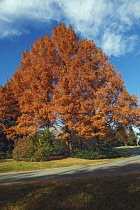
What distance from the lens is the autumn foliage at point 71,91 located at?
16.1 meters

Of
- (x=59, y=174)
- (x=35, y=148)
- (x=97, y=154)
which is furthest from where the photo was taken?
(x=97, y=154)

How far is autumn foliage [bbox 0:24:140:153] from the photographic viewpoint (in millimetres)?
16094

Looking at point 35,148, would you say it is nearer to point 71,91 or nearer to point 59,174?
point 71,91

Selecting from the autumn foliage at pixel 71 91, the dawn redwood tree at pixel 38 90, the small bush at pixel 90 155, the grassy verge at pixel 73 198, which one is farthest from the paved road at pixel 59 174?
the dawn redwood tree at pixel 38 90

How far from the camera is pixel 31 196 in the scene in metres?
4.69

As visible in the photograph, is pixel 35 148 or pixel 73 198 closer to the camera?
pixel 73 198

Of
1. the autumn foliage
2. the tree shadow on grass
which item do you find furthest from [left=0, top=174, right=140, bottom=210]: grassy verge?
the autumn foliage

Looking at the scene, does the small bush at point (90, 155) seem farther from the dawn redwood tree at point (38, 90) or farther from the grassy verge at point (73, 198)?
the grassy verge at point (73, 198)

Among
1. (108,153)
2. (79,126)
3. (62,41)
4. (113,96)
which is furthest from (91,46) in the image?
(108,153)

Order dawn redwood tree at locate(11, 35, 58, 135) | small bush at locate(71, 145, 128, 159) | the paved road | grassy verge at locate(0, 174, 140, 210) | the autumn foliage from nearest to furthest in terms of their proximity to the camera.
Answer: grassy verge at locate(0, 174, 140, 210) → the paved road → the autumn foliage → dawn redwood tree at locate(11, 35, 58, 135) → small bush at locate(71, 145, 128, 159)

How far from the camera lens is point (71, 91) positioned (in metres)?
17.3

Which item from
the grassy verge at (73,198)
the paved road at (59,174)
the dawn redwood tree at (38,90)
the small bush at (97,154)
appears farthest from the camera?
the small bush at (97,154)

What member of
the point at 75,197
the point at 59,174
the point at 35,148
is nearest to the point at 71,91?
the point at 35,148

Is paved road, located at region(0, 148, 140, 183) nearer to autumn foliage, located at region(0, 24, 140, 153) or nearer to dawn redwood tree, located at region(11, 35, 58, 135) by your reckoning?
autumn foliage, located at region(0, 24, 140, 153)
